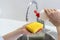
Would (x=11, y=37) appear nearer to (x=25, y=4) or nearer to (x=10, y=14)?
(x=25, y=4)

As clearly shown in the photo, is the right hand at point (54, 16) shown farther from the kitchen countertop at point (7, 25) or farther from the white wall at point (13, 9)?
the kitchen countertop at point (7, 25)

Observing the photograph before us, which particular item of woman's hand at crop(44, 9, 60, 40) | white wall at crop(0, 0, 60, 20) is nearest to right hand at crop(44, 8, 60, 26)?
woman's hand at crop(44, 9, 60, 40)

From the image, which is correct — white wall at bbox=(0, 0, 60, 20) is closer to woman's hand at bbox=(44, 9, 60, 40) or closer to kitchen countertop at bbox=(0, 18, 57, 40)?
kitchen countertop at bbox=(0, 18, 57, 40)

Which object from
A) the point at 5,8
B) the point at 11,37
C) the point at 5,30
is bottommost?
the point at 5,30

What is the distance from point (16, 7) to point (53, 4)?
53 cm

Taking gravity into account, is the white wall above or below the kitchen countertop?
above

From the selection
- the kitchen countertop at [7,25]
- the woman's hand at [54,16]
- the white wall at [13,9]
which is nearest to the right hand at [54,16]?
the woman's hand at [54,16]

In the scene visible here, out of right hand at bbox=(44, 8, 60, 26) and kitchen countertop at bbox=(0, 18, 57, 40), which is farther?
kitchen countertop at bbox=(0, 18, 57, 40)

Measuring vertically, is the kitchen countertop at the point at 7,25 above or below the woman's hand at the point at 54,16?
below

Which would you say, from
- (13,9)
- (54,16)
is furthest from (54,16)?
(13,9)

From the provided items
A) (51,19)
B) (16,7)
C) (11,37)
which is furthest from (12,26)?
(51,19)

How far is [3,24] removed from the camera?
202 cm

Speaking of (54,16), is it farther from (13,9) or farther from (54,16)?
(13,9)

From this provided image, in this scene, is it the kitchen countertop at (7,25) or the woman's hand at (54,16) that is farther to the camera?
the kitchen countertop at (7,25)
